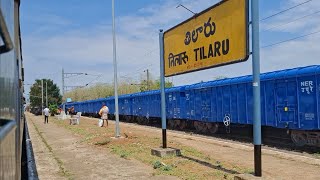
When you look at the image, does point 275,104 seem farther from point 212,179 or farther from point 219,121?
point 212,179

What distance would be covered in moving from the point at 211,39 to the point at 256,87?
6.84 ft

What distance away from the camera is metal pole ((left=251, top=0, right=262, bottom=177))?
6953 mm

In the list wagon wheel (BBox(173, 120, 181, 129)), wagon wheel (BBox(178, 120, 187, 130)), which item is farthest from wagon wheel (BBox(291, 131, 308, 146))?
wagon wheel (BBox(173, 120, 181, 129))

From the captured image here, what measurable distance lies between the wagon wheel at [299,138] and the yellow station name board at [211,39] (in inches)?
206

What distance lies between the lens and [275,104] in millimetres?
14188

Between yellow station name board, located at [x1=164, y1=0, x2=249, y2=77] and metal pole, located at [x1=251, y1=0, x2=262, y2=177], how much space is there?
0.80 ft

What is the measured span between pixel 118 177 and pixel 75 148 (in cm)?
665

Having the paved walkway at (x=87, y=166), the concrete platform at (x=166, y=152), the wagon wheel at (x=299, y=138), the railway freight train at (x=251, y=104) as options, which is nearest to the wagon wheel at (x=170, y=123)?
the railway freight train at (x=251, y=104)

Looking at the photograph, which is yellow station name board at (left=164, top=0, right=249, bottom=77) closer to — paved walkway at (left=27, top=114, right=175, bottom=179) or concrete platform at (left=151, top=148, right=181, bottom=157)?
concrete platform at (left=151, top=148, right=181, bottom=157)

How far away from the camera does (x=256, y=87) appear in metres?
7.01

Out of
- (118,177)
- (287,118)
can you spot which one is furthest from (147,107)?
(118,177)

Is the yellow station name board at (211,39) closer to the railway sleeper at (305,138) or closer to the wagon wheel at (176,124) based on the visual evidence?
the railway sleeper at (305,138)

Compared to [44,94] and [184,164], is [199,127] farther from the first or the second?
[44,94]

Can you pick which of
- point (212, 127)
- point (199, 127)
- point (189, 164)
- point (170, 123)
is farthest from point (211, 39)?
point (170, 123)
